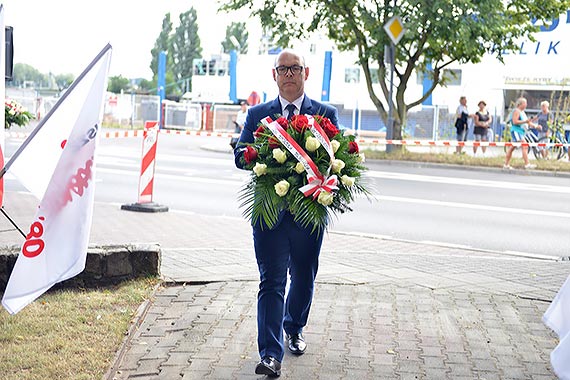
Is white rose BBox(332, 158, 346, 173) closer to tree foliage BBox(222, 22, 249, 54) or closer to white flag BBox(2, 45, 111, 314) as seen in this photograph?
white flag BBox(2, 45, 111, 314)

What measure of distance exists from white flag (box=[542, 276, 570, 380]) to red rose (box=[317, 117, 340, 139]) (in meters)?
1.52

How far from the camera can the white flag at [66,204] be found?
15.3ft

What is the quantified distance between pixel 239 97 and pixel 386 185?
1617 inches

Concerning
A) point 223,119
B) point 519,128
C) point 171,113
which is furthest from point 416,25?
point 171,113

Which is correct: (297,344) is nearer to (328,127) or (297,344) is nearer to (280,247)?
(280,247)

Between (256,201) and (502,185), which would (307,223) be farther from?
(502,185)

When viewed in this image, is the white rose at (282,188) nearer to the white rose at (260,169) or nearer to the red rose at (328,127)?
the white rose at (260,169)

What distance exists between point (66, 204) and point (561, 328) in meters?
2.70

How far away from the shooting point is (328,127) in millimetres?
4969

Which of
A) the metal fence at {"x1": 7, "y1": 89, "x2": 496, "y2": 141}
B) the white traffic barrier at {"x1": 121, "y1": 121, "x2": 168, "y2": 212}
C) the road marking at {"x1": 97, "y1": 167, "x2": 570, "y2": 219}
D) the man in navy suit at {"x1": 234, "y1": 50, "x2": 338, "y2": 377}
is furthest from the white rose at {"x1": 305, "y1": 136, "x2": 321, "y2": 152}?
the metal fence at {"x1": 7, "y1": 89, "x2": 496, "y2": 141}

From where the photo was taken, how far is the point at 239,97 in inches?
2280

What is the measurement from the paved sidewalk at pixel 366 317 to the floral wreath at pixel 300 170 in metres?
0.95

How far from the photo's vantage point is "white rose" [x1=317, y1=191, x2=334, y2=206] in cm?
478

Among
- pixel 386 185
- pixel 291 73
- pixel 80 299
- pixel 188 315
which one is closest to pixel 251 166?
pixel 291 73
